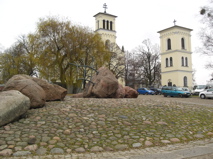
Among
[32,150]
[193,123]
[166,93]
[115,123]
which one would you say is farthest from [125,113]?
[166,93]

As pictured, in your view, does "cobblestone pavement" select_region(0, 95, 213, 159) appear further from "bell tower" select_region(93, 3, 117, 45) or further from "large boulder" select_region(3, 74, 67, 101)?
"bell tower" select_region(93, 3, 117, 45)

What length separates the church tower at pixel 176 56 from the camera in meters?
52.4

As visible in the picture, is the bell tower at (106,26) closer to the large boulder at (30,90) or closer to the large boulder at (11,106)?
the large boulder at (30,90)

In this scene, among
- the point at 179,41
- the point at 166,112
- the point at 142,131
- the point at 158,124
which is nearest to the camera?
the point at 142,131

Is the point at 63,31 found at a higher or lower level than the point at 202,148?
higher

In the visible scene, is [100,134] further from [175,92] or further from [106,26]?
[106,26]

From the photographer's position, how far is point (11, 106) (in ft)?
22.1

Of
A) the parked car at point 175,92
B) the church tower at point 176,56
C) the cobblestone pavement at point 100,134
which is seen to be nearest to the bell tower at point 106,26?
the church tower at point 176,56

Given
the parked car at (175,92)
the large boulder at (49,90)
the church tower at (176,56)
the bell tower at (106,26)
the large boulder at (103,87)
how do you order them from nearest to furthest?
the large boulder at (49,90) → the large boulder at (103,87) → the parked car at (175,92) → the church tower at (176,56) → the bell tower at (106,26)

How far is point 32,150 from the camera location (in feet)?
17.4

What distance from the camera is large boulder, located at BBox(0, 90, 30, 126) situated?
6446 millimetres

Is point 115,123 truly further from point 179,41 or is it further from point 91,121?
point 179,41

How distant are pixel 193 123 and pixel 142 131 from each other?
112 inches

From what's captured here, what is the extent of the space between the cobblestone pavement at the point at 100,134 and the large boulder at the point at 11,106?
0.24 m
